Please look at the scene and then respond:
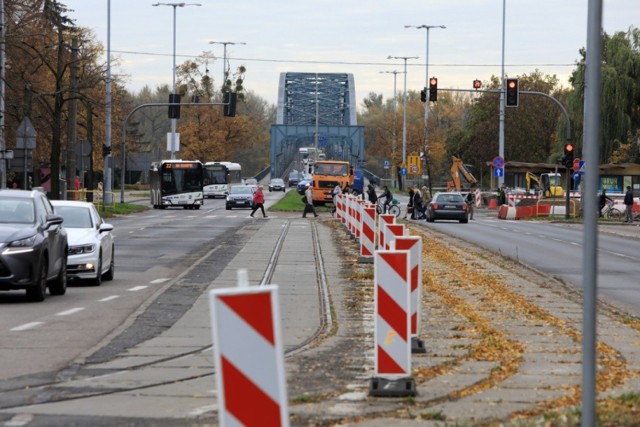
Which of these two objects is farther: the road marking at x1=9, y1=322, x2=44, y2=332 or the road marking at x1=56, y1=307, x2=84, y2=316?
the road marking at x1=56, y1=307, x2=84, y2=316

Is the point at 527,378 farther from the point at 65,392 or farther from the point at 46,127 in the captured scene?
the point at 46,127

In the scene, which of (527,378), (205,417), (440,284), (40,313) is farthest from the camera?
(440,284)

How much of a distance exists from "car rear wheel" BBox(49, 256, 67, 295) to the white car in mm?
1490

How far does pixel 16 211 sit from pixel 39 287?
4.98 feet

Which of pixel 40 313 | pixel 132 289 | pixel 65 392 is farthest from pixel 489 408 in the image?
pixel 132 289

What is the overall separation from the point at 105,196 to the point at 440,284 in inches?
1744

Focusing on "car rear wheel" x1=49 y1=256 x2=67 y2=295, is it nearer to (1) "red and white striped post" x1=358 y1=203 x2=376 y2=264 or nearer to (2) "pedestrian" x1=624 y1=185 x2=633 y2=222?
(1) "red and white striped post" x1=358 y1=203 x2=376 y2=264

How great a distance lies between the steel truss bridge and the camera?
161500mm

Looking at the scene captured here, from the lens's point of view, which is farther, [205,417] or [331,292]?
[331,292]

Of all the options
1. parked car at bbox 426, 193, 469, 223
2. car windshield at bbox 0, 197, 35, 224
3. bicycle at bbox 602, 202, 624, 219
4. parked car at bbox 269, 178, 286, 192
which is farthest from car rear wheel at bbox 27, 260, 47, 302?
parked car at bbox 269, 178, 286, 192

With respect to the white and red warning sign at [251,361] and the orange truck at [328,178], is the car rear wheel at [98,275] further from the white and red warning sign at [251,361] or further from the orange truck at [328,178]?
the orange truck at [328,178]

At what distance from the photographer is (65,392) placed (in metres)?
10.2

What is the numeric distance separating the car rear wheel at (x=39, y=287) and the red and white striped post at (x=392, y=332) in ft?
30.9

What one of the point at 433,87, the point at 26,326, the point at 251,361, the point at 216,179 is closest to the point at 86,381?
the point at 26,326
